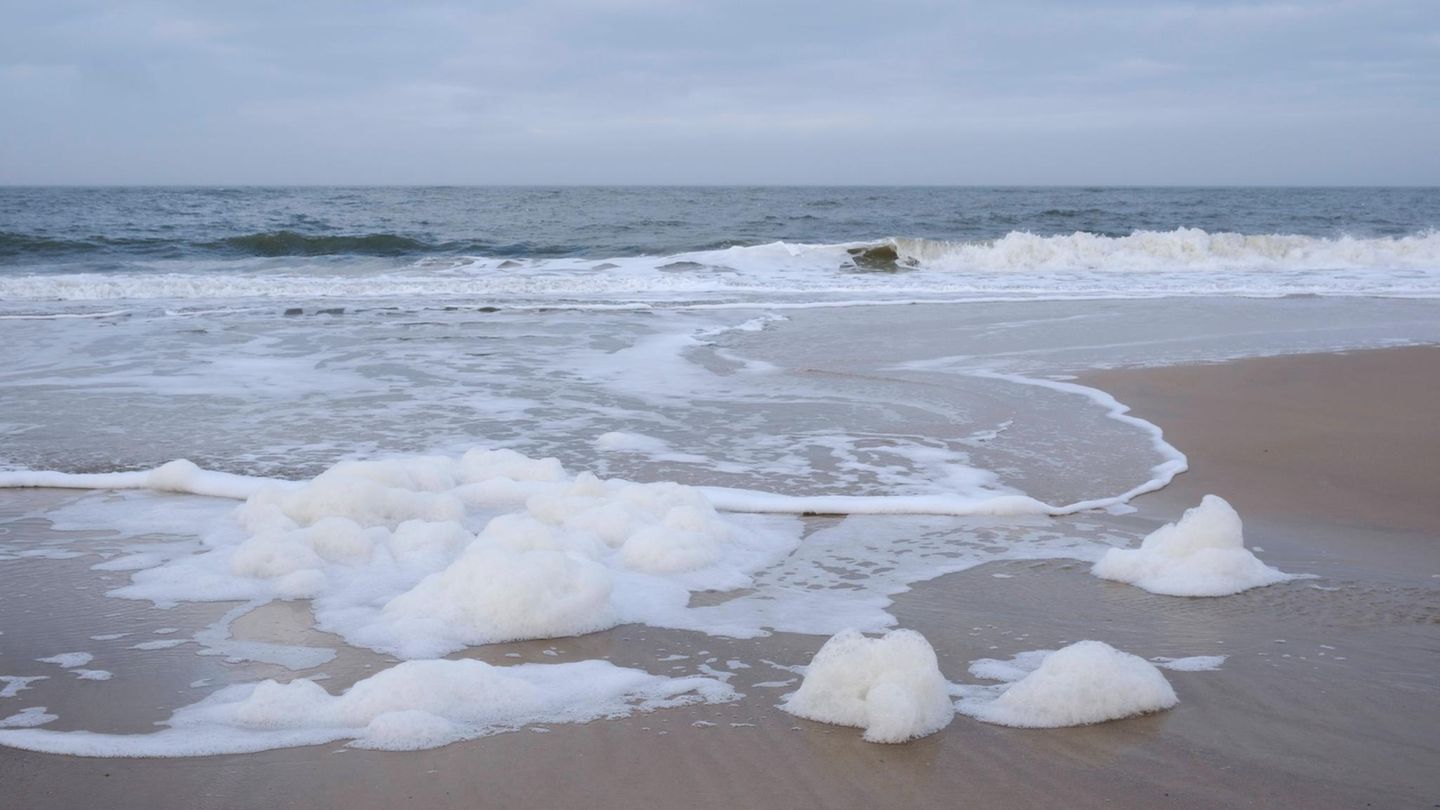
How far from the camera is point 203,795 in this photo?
7.61ft

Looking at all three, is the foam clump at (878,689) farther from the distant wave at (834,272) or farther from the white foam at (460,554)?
the distant wave at (834,272)

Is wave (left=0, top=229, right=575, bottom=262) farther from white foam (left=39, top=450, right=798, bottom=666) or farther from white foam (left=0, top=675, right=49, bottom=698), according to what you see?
white foam (left=0, top=675, right=49, bottom=698)

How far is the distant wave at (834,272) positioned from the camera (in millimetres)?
16281

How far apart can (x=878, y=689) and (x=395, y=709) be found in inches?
45.4

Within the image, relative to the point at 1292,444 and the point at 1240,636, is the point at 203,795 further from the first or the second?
the point at 1292,444

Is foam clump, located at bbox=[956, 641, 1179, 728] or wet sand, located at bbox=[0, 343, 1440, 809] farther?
foam clump, located at bbox=[956, 641, 1179, 728]

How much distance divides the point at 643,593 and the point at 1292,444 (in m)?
3.98

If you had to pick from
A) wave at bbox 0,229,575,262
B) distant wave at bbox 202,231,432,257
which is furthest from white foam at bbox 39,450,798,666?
distant wave at bbox 202,231,432,257

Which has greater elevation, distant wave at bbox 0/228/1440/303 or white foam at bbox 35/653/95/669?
distant wave at bbox 0/228/1440/303

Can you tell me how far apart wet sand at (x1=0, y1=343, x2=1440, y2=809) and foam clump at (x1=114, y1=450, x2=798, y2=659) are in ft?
0.50

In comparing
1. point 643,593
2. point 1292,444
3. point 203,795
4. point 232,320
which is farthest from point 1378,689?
point 232,320

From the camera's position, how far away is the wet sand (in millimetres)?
2336

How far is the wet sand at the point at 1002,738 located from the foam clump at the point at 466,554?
0.15m

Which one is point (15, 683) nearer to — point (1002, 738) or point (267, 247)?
point (1002, 738)
